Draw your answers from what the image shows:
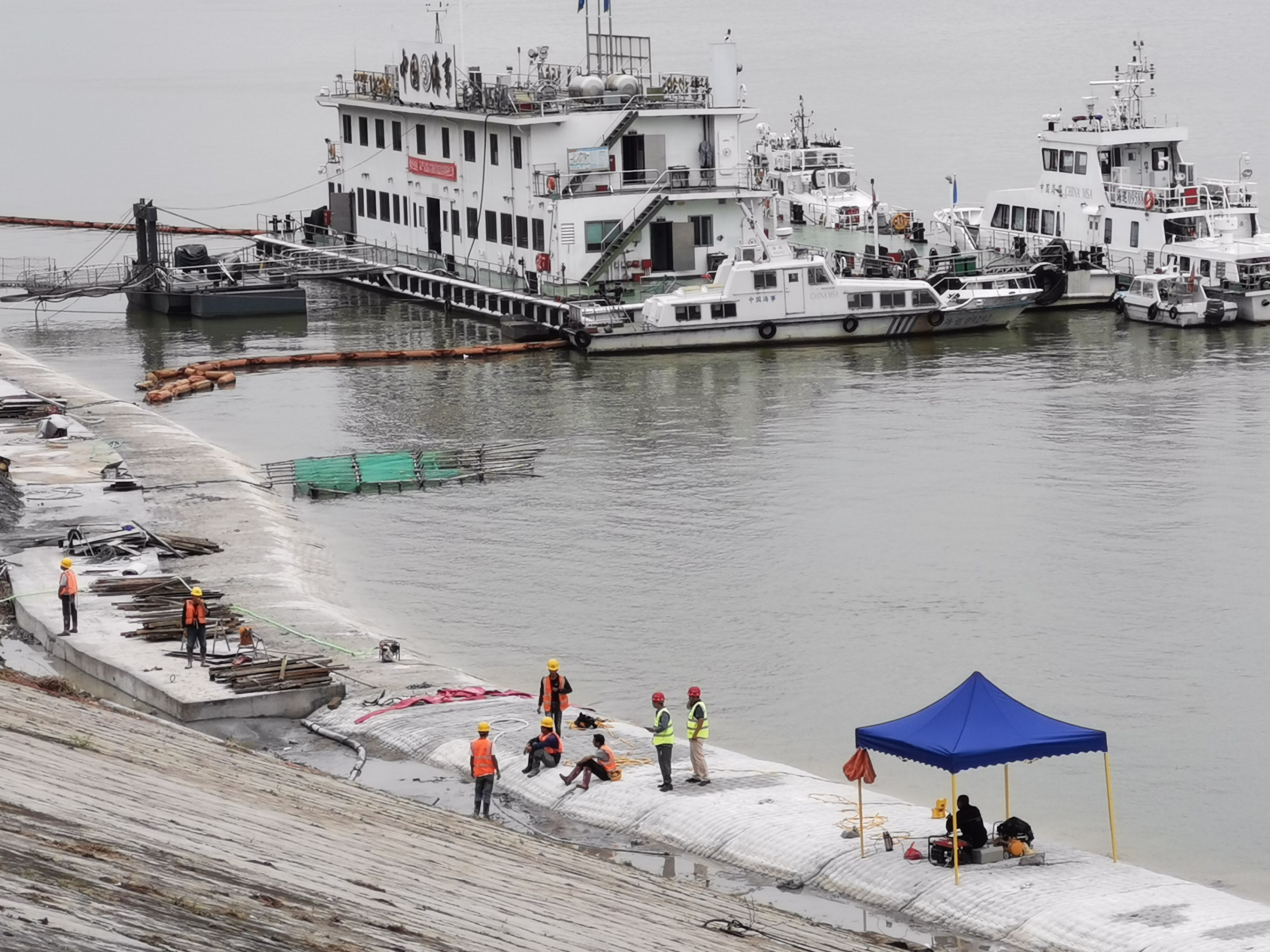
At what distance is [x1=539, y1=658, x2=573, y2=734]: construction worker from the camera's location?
23.8 meters

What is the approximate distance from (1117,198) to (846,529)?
31916mm

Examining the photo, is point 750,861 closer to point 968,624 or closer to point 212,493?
point 968,624

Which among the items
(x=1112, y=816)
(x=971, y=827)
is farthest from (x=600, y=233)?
(x=971, y=827)

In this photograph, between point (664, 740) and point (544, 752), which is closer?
point (664, 740)

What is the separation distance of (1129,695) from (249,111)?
150 m

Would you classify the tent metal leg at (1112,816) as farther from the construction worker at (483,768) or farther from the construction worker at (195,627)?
the construction worker at (195,627)

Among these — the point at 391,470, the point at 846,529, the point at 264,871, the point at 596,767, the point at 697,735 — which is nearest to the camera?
the point at 264,871

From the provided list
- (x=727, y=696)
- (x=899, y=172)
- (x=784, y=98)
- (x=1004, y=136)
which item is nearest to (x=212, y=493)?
(x=727, y=696)

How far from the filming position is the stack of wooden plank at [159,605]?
28469 mm

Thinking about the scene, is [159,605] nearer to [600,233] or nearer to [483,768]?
[483,768]

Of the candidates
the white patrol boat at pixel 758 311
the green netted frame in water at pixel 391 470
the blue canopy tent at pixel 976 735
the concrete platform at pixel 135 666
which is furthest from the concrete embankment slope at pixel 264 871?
the white patrol boat at pixel 758 311

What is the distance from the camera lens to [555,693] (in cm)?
2378

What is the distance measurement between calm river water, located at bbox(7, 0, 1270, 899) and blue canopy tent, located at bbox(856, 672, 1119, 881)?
9.06 ft

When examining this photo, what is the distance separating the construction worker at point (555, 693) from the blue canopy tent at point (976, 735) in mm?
4681
